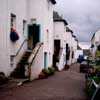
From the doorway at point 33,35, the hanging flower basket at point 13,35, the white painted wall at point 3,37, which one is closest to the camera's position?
the white painted wall at point 3,37

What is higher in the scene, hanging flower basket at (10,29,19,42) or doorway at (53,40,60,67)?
hanging flower basket at (10,29,19,42)

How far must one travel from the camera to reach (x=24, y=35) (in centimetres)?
2686

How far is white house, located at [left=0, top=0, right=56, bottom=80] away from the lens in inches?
848

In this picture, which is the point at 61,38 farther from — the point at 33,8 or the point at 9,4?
the point at 9,4

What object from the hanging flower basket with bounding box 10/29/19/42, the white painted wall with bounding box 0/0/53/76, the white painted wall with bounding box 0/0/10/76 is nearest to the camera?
the white painted wall with bounding box 0/0/10/76

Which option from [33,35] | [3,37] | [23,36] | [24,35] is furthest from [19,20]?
[33,35]

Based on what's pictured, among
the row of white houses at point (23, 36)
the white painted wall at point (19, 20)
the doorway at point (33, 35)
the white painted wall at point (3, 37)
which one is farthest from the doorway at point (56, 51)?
the white painted wall at point (3, 37)

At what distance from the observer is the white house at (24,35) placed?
21531 millimetres

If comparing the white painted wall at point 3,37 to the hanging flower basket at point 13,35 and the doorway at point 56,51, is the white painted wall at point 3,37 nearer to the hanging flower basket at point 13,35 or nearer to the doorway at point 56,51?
the hanging flower basket at point 13,35

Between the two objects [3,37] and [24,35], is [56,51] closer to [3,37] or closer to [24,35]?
[24,35]

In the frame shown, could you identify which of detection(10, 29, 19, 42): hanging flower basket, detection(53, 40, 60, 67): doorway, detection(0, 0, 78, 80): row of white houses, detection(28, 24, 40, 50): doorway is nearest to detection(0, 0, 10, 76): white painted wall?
detection(0, 0, 78, 80): row of white houses

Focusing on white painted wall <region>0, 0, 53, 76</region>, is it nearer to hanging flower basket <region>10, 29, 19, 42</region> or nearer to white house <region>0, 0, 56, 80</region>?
white house <region>0, 0, 56, 80</region>

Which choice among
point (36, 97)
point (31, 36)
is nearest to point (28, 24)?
point (31, 36)

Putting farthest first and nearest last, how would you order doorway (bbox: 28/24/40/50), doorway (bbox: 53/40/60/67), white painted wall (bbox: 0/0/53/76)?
doorway (bbox: 53/40/60/67) → doorway (bbox: 28/24/40/50) → white painted wall (bbox: 0/0/53/76)
